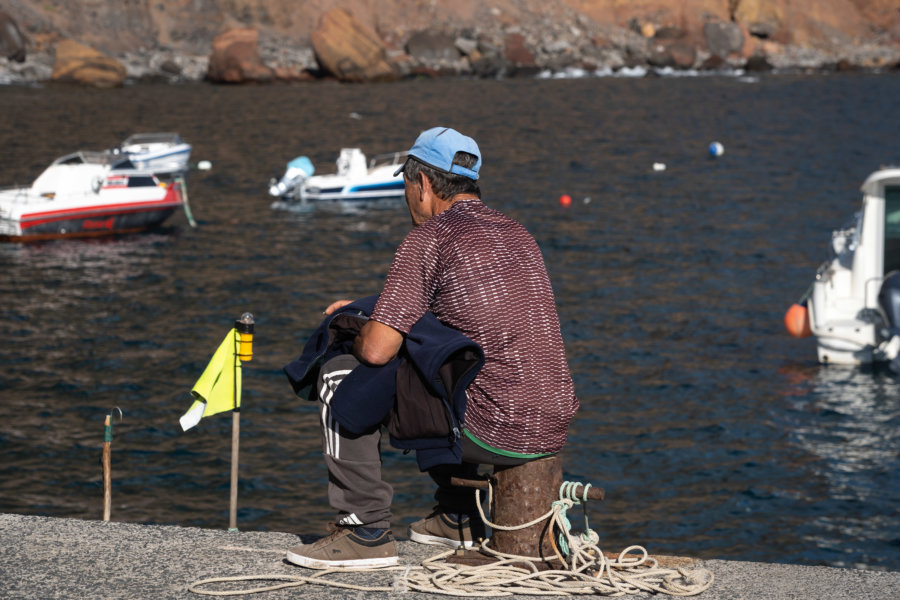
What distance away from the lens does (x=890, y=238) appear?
1703cm

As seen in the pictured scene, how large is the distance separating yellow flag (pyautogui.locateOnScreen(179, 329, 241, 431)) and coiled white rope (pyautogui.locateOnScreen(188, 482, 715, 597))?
1.52 m

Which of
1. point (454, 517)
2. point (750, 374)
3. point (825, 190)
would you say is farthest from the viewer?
point (825, 190)

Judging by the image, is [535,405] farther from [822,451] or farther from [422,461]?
[822,451]

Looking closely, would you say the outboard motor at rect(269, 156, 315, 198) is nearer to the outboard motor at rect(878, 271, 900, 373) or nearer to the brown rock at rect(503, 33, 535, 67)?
the outboard motor at rect(878, 271, 900, 373)

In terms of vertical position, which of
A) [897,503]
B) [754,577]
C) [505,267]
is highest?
[505,267]

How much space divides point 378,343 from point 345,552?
1126mm

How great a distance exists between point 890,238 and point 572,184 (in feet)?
63.5

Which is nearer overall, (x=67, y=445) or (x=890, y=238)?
(x=67, y=445)

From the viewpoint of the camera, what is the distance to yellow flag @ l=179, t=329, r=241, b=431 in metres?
6.62

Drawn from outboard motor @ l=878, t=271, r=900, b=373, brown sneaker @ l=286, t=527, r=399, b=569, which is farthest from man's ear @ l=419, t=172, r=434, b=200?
outboard motor @ l=878, t=271, r=900, b=373

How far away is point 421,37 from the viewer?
88.4 m

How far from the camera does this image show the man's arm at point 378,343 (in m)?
5.07

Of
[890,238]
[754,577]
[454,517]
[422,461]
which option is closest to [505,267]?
[422,461]

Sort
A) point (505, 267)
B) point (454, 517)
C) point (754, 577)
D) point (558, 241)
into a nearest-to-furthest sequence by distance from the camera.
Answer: point (505, 267) < point (754, 577) < point (454, 517) < point (558, 241)
